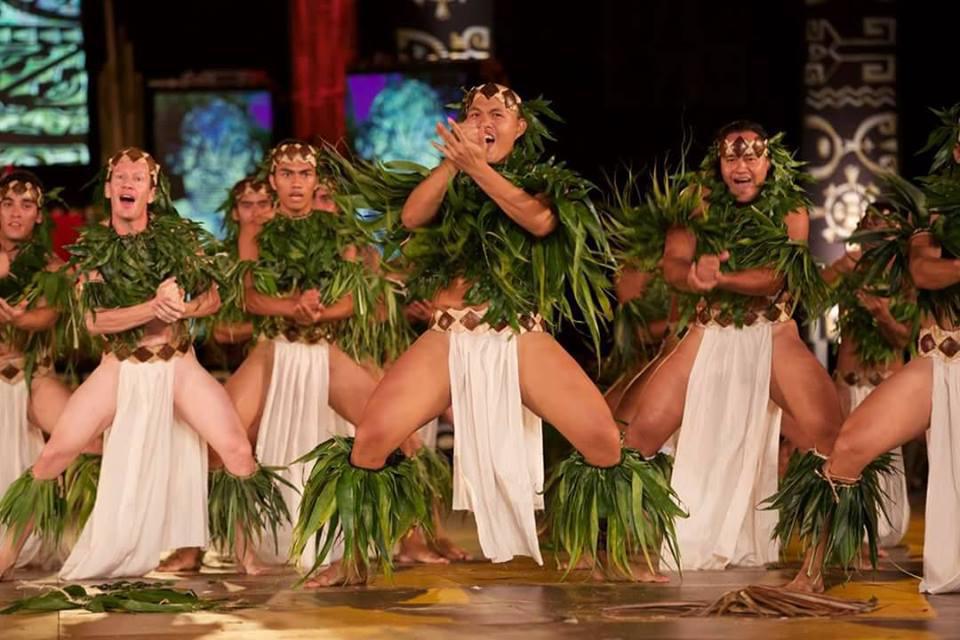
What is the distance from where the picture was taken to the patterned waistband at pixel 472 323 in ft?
18.1

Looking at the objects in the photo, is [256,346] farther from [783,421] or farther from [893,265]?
[893,265]

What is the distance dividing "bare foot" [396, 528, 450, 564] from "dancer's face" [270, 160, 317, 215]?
4.07 feet

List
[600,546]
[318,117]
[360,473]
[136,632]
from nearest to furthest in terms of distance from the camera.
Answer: [136,632]
[360,473]
[600,546]
[318,117]

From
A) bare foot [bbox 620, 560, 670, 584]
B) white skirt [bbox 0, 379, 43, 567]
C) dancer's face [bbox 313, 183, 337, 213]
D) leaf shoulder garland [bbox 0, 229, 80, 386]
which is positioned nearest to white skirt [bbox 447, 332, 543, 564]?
bare foot [bbox 620, 560, 670, 584]

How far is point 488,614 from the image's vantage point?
5133 millimetres

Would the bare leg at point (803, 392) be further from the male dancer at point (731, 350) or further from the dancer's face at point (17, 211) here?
the dancer's face at point (17, 211)

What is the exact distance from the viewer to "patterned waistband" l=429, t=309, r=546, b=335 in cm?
552

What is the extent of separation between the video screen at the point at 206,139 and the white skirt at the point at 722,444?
582 cm

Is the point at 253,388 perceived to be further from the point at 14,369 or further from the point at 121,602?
the point at 121,602

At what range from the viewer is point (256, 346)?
21.8ft

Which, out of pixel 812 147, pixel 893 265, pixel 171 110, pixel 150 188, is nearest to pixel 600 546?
pixel 893 265

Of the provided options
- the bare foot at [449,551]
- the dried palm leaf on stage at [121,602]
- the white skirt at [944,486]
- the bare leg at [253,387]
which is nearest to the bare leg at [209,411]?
the bare leg at [253,387]

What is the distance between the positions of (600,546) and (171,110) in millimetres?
6466

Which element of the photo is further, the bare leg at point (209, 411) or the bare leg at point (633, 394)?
the bare leg at point (633, 394)
